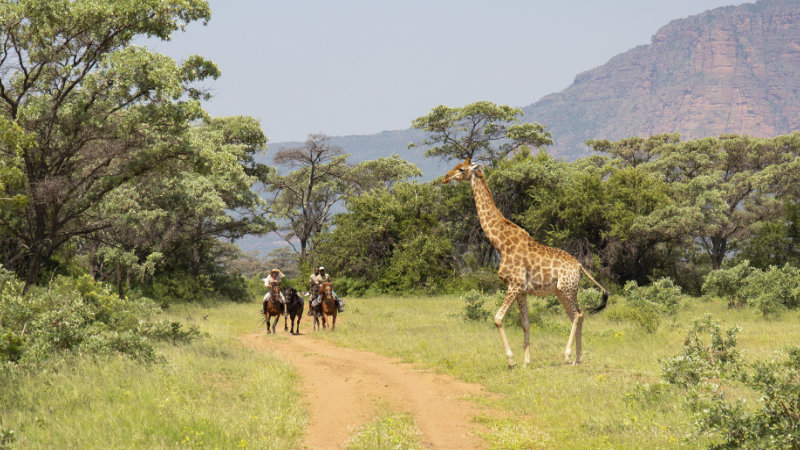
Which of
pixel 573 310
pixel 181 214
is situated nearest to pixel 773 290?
pixel 573 310

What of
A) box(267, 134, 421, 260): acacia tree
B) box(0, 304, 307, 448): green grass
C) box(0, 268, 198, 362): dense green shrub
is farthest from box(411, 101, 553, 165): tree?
box(0, 304, 307, 448): green grass

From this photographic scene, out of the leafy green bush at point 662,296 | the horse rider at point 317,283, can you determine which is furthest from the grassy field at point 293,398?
the horse rider at point 317,283

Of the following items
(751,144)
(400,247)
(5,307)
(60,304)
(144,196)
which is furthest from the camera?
(751,144)

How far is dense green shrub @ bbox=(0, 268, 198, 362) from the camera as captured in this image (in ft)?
A: 35.3

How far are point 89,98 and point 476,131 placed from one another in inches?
1410

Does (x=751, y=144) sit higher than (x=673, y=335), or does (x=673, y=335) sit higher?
(x=751, y=144)

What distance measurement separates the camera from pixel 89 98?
48.2 feet

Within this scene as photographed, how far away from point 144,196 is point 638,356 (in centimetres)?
2108

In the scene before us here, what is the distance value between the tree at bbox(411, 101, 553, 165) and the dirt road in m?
33.3

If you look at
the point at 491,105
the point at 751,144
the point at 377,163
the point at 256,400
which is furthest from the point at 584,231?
the point at 377,163

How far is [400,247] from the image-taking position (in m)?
35.9

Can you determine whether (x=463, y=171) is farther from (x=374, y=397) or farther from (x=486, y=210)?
(x=374, y=397)

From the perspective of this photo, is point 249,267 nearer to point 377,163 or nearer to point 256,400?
point 377,163

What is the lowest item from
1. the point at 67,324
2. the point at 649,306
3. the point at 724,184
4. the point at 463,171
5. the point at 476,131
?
the point at 649,306
